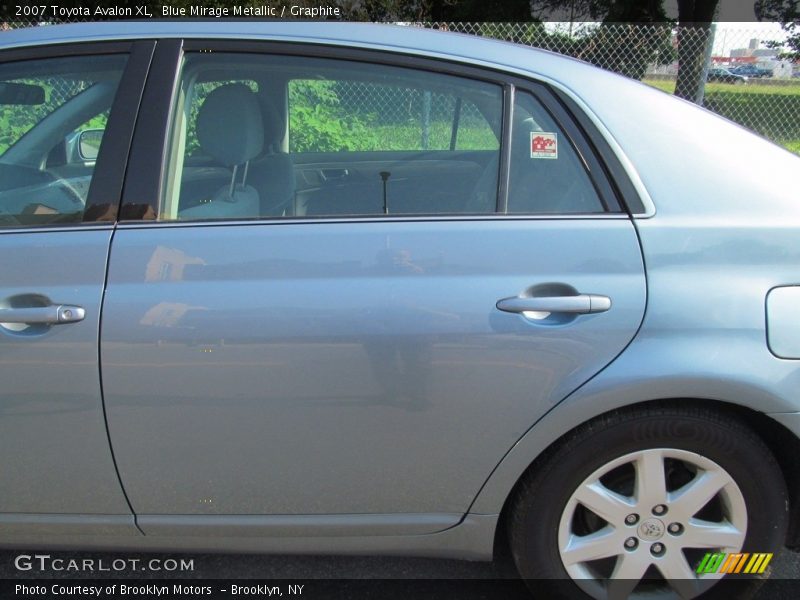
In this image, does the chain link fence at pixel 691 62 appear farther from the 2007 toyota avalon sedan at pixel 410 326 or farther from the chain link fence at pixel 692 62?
the 2007 toyota avalon sedan at pixel 410 326

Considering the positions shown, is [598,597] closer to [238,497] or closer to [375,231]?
[238,497]

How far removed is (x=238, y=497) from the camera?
1.72 metres

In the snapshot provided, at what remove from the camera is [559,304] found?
1.59 m

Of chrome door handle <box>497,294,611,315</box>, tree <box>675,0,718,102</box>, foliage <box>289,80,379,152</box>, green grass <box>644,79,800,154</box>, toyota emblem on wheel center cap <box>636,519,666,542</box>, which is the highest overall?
tree <box>675,0,718,102</box>

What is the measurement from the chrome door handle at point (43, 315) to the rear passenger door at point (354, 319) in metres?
0.10

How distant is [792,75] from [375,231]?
32.4 ft

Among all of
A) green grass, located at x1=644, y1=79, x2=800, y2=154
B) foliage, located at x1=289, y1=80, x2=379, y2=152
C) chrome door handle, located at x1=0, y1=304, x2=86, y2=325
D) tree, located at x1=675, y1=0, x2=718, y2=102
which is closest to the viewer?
chrome door handle, located at x1=0, y1=304, x2=86, y2=325

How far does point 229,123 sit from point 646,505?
5.42 feet

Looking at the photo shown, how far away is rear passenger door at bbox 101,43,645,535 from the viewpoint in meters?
1.60

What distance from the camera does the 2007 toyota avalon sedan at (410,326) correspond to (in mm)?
1604

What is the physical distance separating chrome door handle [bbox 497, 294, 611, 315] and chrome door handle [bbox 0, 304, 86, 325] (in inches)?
42.4

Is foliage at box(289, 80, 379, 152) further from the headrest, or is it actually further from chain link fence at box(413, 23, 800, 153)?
chain link fence at box(413, 23, 800, 153)

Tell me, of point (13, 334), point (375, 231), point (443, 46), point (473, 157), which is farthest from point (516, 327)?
point (13, 334)

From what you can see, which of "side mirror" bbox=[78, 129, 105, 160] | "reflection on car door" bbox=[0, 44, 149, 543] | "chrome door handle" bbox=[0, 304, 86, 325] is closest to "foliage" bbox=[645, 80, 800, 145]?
"side mirror" bbox=[78, 129, 105, 160]
